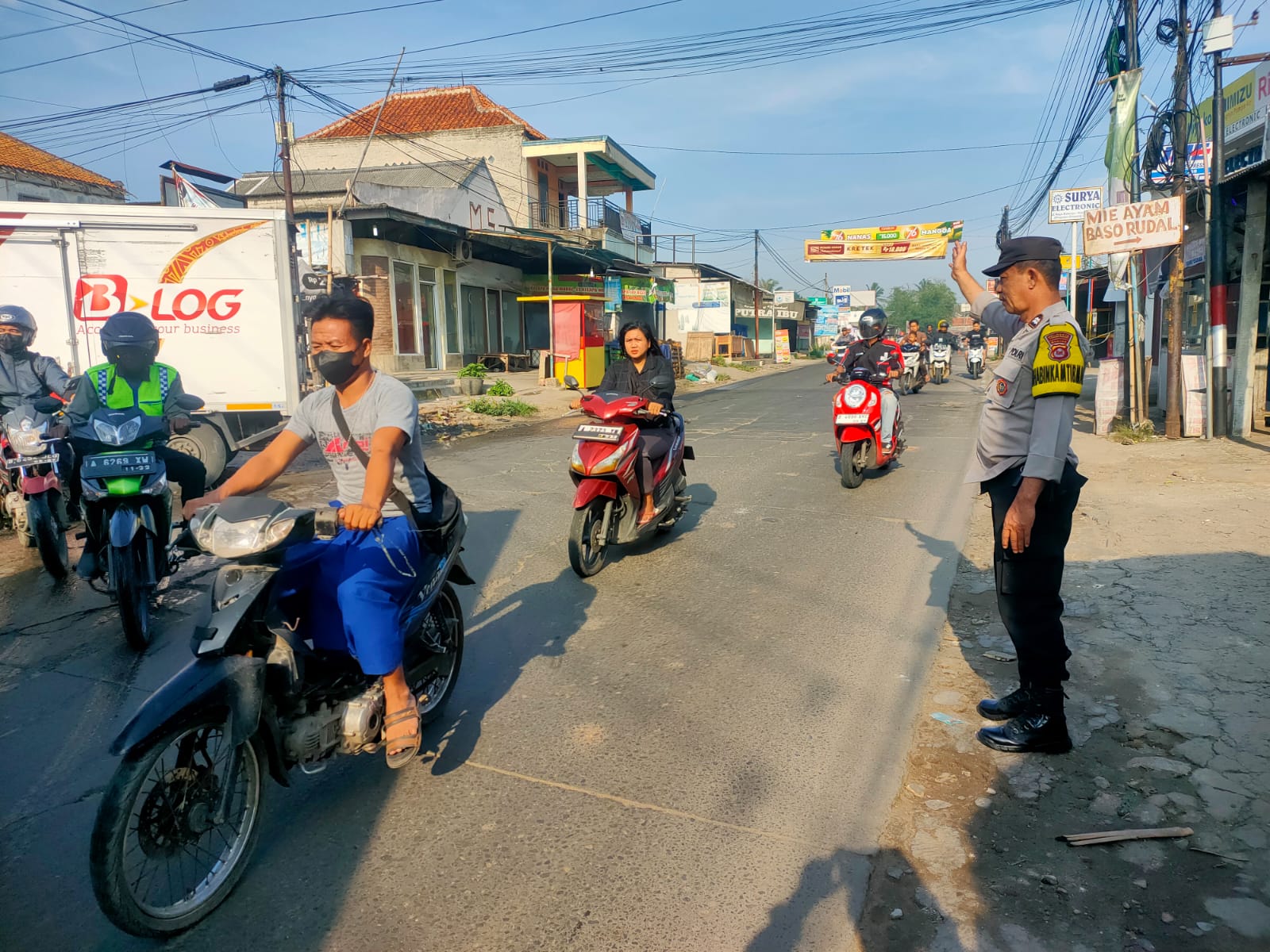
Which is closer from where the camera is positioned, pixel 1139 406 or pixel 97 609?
pixel 97 609

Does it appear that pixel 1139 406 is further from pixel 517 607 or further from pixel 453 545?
pixel 453 545

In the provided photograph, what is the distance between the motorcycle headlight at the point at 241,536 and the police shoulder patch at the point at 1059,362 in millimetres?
2696

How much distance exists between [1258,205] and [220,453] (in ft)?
42.5

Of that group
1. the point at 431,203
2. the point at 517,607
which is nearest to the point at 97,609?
the point at 517,607

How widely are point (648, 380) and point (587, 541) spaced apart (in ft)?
4.91

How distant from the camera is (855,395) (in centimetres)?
881

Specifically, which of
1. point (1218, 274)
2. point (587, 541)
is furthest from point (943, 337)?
point (587, 541)

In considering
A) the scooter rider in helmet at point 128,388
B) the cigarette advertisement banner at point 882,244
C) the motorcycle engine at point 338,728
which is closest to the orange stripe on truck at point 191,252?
the scooter rider in helmet at point 128,388

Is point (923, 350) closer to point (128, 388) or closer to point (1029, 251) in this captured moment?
point (1029, 251)

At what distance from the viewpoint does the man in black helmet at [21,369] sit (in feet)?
20.5

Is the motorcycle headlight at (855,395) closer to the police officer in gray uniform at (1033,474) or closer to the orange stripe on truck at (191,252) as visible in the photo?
the police officer in gray uniform at (1033,474)

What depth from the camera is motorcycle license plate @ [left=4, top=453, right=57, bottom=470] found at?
5.58m

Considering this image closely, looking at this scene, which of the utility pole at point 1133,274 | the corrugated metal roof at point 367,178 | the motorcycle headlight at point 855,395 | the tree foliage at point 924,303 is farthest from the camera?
the tree foliage at point 924,303

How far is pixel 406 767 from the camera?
3406mm
